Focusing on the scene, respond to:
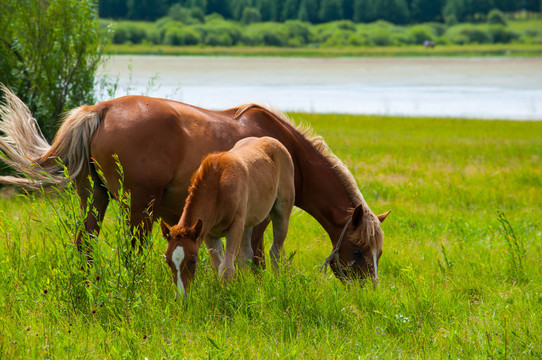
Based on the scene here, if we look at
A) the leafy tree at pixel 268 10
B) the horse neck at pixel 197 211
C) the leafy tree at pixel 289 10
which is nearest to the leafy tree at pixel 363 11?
the leafy tree at pixel 289 10

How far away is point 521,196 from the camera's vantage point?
11156 millimetres

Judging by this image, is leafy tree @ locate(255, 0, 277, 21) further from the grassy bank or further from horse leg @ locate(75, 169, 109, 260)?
horse leg @ locate(75, 169, 109, 260)

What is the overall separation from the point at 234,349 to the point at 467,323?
188cm

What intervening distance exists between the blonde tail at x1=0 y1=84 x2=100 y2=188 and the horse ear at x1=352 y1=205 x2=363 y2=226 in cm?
243

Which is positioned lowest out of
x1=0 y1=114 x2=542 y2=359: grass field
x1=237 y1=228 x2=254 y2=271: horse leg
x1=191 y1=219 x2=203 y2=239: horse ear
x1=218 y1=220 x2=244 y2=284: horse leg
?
x1=0 y1=114 x2=542 y2=359: grass field

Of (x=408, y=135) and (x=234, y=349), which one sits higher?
(x=234, y=349)

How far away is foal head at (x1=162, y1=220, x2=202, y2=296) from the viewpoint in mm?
4531

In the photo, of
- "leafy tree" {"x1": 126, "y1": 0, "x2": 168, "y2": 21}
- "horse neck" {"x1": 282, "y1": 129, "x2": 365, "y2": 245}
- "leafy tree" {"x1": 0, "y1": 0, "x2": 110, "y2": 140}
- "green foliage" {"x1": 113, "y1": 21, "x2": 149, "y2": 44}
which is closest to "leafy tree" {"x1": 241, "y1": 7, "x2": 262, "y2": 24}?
"leafy tree" {"x1": 126, "y1": 0, "x2": 168, "y2": 21}

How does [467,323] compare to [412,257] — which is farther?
[412,257]

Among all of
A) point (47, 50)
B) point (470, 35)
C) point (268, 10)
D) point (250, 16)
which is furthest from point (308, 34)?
point (47, 50)

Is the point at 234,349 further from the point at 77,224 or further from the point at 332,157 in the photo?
the point at 332,157

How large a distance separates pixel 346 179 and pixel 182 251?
2.44 metres

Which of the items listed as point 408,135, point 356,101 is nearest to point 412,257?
point 408,135

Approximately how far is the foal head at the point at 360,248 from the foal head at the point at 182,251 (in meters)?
1.94
